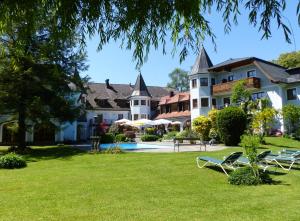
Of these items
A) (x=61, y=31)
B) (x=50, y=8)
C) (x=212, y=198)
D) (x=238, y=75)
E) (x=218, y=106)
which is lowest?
(x=212, y=198)

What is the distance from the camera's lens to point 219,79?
145 feet

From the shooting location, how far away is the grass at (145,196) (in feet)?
23.7

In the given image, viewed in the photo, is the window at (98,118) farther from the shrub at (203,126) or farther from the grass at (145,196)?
the grass at (145,196)

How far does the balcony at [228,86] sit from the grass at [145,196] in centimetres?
2487

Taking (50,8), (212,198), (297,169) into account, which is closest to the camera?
(50,8)

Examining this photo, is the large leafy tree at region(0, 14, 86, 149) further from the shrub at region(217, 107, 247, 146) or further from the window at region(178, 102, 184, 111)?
the window at region(178, 102, 184, 111)

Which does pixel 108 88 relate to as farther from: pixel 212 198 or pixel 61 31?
pixel 61 31

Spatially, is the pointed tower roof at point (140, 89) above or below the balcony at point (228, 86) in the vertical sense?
above

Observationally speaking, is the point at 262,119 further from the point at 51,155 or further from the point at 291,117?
the point at 51,155

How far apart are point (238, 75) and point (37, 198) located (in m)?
34.9

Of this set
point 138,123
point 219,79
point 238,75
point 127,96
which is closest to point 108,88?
point 127,96

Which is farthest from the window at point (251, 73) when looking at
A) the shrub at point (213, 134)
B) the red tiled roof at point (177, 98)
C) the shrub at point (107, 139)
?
the shrub at point (107, 139)

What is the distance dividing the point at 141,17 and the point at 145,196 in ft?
23.3

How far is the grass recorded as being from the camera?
723cm
